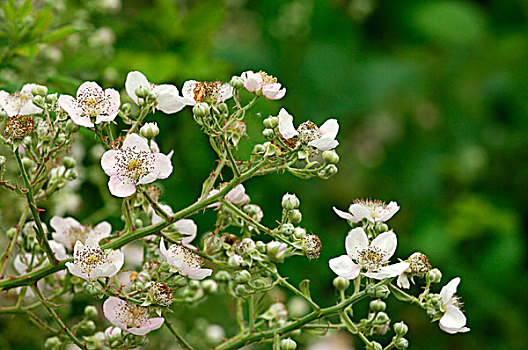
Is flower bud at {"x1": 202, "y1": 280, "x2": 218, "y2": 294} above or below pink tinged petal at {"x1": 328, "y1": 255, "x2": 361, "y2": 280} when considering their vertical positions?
below

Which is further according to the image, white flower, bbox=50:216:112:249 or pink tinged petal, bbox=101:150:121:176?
white flower, bbox=50:216:112:249

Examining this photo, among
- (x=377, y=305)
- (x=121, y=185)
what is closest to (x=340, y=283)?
(x=377, y=305)

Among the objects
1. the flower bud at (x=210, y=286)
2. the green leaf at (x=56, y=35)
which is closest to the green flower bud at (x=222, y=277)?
the flower bud at (x=210, y=286)

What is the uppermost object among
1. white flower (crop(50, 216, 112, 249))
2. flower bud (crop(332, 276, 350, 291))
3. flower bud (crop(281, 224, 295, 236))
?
flower bud (crop(281, 224, 295, 236))

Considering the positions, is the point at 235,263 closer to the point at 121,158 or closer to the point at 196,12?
the point at 121,158

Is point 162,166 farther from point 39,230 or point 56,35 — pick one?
point 56,35

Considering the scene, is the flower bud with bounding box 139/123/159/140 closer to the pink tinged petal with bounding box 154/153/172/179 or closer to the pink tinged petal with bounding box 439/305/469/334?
the pink tinged petal with bounding box 154/153/172/179

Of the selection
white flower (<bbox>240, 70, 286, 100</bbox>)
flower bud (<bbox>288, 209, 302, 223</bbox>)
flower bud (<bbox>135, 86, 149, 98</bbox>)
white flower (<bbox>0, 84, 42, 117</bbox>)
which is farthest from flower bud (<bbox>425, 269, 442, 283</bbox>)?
white flower (<bbox>0, 84, 42, 117</bbox>)

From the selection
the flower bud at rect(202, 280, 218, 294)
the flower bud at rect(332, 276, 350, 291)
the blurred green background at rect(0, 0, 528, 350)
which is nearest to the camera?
the flower bud at rect(332, 276, 350, 291)
